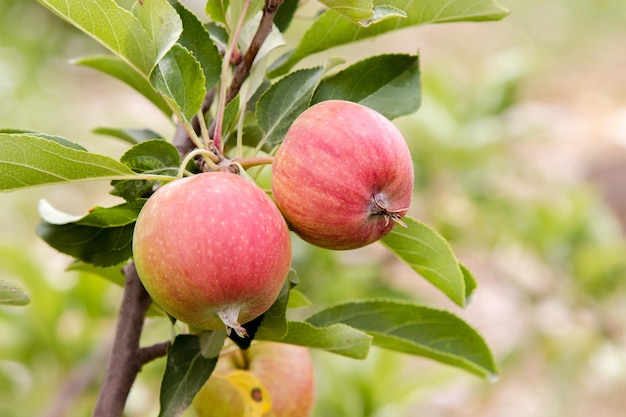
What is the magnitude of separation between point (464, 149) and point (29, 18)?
120 inches

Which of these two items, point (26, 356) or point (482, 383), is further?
point (482, 383)

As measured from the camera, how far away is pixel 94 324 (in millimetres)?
1744

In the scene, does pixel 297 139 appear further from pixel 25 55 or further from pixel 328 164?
pixel 25 55

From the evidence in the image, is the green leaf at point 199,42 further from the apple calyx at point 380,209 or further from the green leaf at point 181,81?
the apple calyx at point 380,209

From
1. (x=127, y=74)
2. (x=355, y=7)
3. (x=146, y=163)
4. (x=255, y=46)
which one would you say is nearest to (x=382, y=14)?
(x=355, y=7)

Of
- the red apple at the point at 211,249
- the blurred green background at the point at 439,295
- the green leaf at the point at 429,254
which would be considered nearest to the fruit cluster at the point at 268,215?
the red apple at the point at 211,249

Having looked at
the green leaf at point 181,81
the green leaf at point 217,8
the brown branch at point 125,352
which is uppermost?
the green leaf at point 217,8

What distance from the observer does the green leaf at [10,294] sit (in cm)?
75

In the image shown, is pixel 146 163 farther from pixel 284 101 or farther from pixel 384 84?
pixel 384 84

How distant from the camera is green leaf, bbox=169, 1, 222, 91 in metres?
0.79

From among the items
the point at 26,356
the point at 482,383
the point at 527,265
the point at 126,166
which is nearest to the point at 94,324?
the point at 26,356

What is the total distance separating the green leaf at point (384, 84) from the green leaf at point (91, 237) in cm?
23

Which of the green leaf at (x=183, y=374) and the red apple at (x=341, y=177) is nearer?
the red apple at (x=341, y=177)

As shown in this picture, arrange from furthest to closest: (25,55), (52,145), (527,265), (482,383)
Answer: (25,55) → (527,265) → (482,383) → (52,145)
